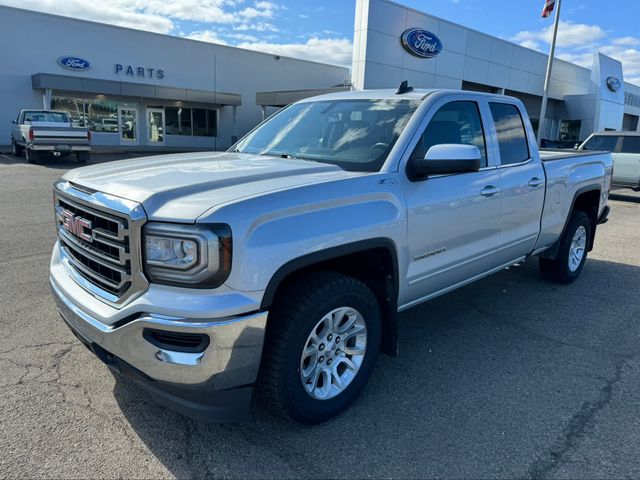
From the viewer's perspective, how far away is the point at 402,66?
22.0 m

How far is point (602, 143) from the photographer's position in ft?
49.0

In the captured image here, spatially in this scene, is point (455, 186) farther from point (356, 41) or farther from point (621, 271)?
point (356, 41)

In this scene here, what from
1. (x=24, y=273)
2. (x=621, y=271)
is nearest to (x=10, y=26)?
(x=24, y=273)

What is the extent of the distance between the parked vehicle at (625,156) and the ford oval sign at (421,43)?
32.3ft

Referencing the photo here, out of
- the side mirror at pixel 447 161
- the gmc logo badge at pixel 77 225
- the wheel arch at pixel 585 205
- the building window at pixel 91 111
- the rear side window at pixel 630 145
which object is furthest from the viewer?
the building window at pixel 91 111

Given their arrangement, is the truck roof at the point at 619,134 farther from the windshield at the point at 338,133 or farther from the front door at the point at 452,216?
the windshield at the point at 338,133

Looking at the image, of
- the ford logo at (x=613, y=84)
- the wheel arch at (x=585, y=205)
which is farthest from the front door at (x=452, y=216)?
the ford logo at (x=613, y=84)

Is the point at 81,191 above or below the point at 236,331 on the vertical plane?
above

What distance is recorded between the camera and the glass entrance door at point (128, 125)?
28359 mm

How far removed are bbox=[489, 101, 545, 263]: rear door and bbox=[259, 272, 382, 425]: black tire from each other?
6.27 feet

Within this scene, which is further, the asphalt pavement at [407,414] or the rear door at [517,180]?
the rear door at [517,180]

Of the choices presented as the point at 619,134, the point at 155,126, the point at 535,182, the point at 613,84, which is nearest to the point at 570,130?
the point at 613,84

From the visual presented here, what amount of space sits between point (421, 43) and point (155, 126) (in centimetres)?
1645

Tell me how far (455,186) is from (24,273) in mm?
4554
